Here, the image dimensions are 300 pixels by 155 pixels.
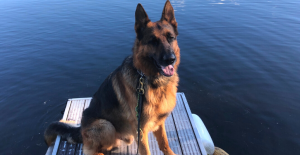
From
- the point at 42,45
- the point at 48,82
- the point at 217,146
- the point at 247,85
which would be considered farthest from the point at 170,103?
the point at 42,45

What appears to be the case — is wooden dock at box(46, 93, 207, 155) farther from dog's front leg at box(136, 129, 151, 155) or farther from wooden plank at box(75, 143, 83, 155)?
dog's front leg at box(136, 129, 151, 155)

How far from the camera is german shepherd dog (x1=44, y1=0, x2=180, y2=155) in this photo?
9.86ft

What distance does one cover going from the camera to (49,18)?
16.9 m

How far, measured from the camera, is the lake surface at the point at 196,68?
613 cm

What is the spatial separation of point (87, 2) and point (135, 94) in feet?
75.7

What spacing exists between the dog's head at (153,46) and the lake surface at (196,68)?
4.18 m

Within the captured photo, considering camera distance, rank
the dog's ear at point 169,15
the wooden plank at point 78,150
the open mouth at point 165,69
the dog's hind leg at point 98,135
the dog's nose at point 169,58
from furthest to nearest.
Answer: the wooden plank at point 78,150 → the dog's hind leg at point 98,135 → the dog's ear at point 169,15 → the open mouth at point 165,69 → the dog's nose at point 169,58

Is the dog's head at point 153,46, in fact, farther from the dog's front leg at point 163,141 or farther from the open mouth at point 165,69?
the dog's front leg at point 163,141

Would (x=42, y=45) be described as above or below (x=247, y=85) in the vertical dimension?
above

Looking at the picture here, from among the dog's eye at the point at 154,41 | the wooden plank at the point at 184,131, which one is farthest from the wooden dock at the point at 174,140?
the dog's eye at the point at 154,41

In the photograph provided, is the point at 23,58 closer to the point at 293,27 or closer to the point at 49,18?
the point at 49,18

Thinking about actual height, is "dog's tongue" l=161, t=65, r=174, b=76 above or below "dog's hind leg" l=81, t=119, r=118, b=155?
above

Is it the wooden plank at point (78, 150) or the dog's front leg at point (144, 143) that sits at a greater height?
the dog's front leg at point (144, 143)

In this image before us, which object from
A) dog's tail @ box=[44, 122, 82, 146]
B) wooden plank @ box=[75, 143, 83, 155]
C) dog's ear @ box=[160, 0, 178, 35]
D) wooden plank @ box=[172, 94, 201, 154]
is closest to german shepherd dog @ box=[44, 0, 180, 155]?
dog's ear @ box=[160, 0, 178, 35]
